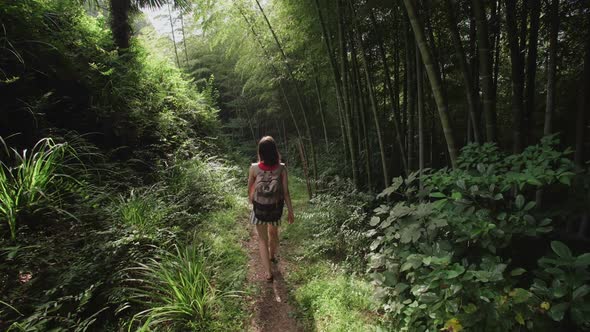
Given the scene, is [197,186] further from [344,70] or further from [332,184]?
[344,70]

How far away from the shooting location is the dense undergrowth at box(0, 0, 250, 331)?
176 cm

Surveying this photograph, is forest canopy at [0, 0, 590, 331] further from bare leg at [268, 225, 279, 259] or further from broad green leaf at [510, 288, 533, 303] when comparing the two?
bare leg at [268, 225, 279, 259]

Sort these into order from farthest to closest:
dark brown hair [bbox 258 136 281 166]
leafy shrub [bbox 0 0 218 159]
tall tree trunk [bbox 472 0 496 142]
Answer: leafy shrub [bbox 0 0 218 159], dark brown hair [bbox 258 136 281 166], tall tree trunk [bbox 472 0 496 142]

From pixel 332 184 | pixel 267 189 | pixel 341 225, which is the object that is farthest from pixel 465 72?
pixel 332 184

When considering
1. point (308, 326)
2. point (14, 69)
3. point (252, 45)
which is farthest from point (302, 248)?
point (252, 45)

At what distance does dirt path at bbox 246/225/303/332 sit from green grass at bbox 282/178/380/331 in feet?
0.26

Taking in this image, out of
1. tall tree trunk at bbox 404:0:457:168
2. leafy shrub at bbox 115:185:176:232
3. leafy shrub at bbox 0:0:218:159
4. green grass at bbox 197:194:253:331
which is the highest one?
leafy shrub at bbox 0:0:218:159

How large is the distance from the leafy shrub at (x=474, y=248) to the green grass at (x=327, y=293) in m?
0.30

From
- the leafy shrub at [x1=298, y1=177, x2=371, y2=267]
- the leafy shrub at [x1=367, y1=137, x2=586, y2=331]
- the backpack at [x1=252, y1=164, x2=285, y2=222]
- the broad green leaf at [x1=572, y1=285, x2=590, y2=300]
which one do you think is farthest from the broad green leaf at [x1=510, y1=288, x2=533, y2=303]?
the backpack at [x1=252, y1=164, x2=285, y2=222]

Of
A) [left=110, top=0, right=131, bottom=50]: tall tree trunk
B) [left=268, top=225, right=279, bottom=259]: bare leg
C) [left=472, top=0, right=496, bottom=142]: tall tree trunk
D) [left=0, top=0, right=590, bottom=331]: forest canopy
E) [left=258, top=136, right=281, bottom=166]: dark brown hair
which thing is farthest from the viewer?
[left=110, top=0, right=131, bottom=50]: tall tree trunk

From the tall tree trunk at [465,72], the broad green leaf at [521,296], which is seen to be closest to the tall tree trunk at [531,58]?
the tall tree trunk at [465,72]

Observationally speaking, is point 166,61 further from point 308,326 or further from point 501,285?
point 501,285

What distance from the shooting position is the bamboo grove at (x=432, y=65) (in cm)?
212

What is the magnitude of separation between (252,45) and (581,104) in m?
4.48
